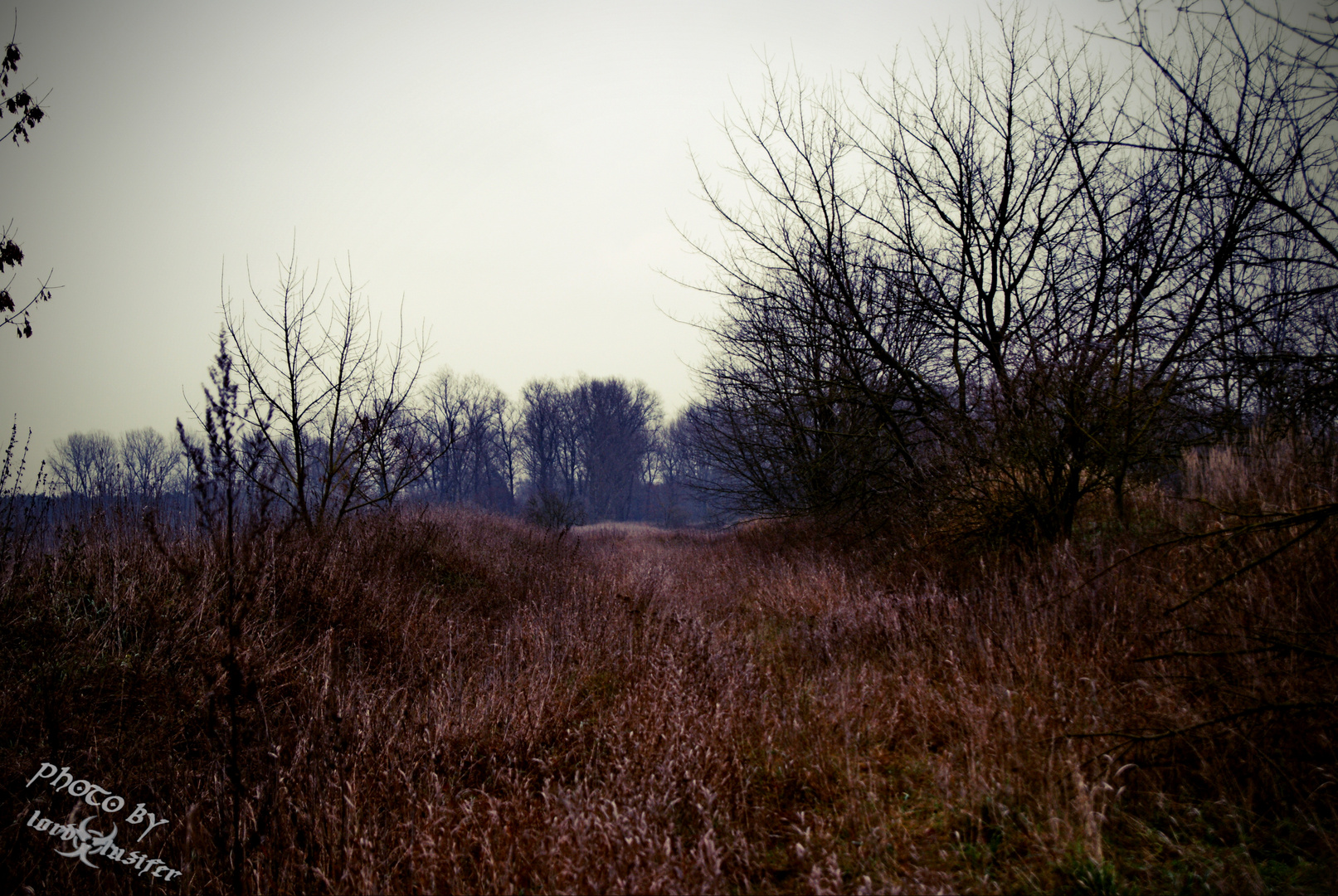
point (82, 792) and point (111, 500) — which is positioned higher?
point (111, 500)

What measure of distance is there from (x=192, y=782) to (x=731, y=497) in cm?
1200

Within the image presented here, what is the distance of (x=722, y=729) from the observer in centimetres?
291

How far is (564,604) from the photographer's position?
5.75 meters

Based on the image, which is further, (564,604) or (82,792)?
(564,604)

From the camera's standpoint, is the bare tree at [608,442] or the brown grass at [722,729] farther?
the bare tree at [608,442]

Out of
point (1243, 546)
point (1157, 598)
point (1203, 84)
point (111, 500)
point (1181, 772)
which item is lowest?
point (1181, 772)

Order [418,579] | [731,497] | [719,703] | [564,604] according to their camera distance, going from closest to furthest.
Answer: [719,703] → [564,604] → [418,579] → [731,497]

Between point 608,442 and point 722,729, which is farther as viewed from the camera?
point 608,442

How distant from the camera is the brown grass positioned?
207 centimetres

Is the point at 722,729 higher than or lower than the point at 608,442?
lower

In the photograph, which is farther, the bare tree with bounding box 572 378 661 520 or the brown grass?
the bare tree with bounding box 572 378 661 520

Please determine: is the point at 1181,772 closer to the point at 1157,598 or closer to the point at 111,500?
the point at 1157,598

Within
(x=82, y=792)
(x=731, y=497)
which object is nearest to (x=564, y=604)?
(x=82, y=792)

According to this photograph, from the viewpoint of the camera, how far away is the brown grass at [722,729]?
2.07 meters
